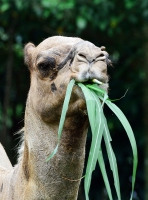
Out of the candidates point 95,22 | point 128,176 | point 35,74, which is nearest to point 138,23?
point 95,22

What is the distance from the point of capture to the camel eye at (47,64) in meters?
3.90

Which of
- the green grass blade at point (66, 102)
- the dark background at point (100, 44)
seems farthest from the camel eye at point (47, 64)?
the dark background at point (100, 44)

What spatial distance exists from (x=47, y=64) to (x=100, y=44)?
6453 mm

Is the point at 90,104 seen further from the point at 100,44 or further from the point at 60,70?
the point at 100,44

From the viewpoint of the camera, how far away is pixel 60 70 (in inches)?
151

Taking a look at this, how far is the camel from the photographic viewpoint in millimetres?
3693

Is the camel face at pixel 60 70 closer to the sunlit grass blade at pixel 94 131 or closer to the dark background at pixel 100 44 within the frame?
the sunlit grass blade at pixel 94 131

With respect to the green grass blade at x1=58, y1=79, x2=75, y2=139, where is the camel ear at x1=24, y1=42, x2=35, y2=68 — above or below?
above

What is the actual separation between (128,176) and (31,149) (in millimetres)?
7156

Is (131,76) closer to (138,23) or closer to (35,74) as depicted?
(138,23)

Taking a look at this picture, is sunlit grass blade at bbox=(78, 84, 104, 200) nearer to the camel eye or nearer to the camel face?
the camel face

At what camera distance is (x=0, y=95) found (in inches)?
435

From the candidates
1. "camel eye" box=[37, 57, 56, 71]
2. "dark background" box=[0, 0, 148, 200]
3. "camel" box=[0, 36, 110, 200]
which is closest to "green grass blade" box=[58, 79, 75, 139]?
"camel" box=[0, 36, 110, 200]

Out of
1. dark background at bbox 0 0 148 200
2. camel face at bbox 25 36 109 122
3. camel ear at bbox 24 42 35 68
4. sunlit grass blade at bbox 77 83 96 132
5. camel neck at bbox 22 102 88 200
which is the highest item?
dark background at bbox 0 0 148 200
